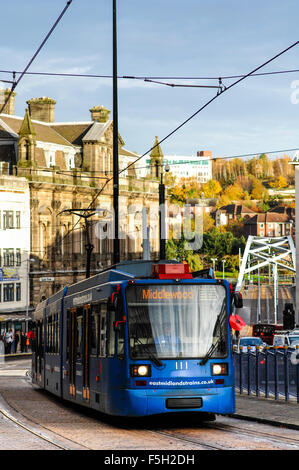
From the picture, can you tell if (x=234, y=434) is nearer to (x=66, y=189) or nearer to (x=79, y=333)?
(x=79, y=333)

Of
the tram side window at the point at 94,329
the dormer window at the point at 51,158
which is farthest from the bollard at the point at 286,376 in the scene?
the dormer window at the point at 51,158

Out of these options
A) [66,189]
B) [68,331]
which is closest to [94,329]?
[68,331]

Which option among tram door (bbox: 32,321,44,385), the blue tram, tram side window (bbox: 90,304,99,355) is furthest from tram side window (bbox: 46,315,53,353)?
the blue tram

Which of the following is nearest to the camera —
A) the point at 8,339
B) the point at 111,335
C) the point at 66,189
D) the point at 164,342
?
the point at 164,342

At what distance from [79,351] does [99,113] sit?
79.9 metres

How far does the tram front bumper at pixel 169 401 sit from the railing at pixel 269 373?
18.5ft

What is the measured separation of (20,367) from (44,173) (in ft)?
121

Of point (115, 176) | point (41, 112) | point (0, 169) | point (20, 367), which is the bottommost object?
point (20, 367)

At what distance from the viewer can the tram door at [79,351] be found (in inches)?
864

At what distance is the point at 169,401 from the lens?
18531 mm

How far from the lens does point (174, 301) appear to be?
19.1 metres

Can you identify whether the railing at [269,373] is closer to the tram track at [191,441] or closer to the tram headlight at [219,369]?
the tram headlight at [219,369]

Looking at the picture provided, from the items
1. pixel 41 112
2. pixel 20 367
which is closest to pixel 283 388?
pixel 20 367
